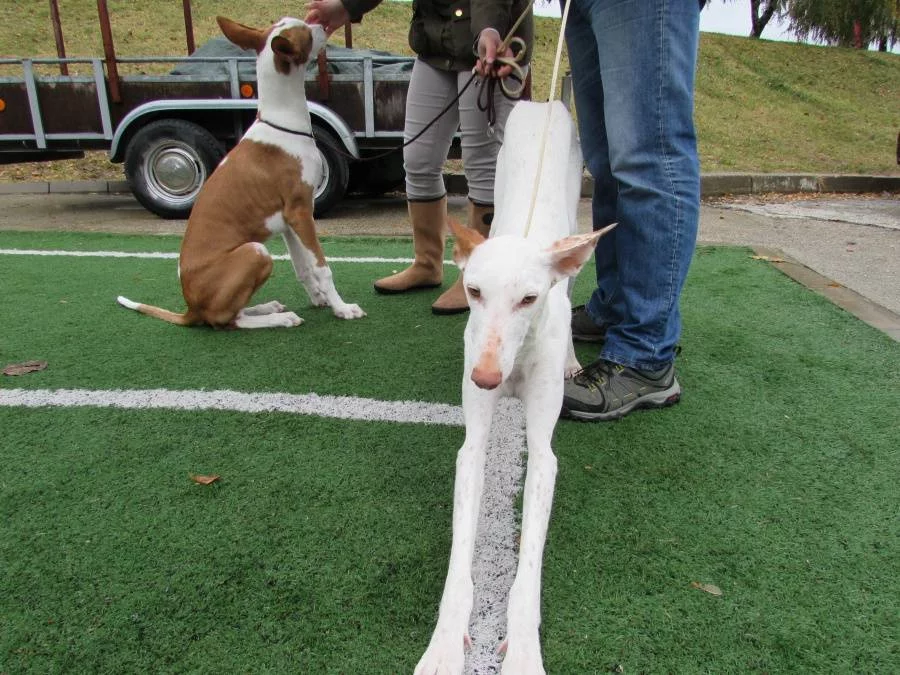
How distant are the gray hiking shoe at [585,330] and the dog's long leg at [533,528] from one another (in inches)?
56.6

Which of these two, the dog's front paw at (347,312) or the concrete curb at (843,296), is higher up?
the concrete curb at (843,296)

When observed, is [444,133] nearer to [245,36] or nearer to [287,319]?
[245,36]

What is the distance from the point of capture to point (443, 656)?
1246 millimetres

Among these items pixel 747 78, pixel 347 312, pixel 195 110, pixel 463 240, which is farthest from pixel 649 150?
pixel 747 78

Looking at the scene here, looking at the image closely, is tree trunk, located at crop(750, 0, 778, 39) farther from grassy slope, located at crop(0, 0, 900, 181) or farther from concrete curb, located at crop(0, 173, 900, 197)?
concrete curb, located at crop(0, 173, 900, 197)

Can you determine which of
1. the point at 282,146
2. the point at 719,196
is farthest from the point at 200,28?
the point at 282,146

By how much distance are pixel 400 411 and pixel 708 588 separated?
1221 millimetres

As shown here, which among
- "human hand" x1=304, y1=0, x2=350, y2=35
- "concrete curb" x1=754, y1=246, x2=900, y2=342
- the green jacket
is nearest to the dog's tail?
"human hand" x1=304, y1=0, x2=350, y2=35

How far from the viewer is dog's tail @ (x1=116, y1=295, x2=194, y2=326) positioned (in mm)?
3293

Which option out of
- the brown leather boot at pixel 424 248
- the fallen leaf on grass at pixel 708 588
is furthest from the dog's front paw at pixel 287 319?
the fallen leaf on grass at pixel 708 588

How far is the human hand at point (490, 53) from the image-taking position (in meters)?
2.47

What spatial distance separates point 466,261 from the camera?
1.56m

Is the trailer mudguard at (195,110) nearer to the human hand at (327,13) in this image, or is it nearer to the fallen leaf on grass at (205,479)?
the human hand at (327,13)

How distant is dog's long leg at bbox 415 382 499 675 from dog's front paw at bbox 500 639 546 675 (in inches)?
3.6
